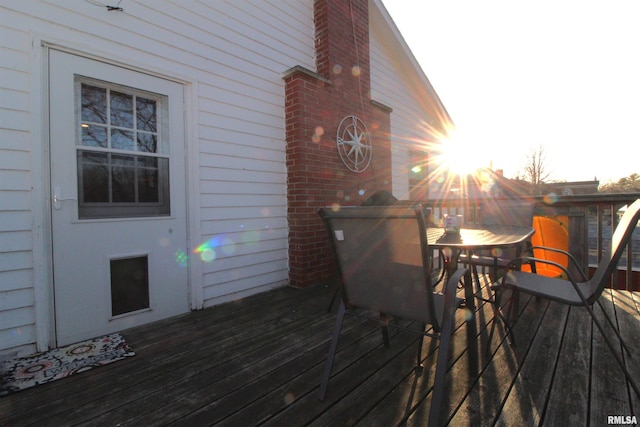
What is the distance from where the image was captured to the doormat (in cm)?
169

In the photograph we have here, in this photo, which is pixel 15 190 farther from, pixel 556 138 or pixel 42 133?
pixel 556 138

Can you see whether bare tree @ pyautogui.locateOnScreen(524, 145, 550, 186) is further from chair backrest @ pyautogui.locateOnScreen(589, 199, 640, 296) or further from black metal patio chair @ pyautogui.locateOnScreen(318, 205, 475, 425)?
black metal patio chair @ pyautogui.locateOnScreen(318, 205, 475, 425)

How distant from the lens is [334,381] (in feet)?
5.23

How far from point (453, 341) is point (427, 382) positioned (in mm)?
609

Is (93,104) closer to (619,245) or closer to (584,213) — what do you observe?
(619,245)

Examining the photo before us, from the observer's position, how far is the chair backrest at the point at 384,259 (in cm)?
124

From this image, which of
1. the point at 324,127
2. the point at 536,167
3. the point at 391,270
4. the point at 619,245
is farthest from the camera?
the point at 536,167

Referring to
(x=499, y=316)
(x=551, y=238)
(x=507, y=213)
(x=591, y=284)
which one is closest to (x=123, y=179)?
(x=499, y=316)

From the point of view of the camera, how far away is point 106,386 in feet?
5.34

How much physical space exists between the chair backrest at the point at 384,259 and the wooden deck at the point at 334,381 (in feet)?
1.52

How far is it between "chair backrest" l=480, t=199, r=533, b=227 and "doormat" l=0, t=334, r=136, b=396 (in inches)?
145

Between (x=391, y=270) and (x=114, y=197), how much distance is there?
231cm

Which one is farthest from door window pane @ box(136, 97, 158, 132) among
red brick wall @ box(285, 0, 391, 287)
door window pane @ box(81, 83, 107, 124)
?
red brick wall @ box(285, 0, 391, 287)

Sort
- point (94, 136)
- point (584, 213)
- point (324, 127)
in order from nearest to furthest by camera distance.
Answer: point (94, 136), point (584, 213), point (324, 127)
